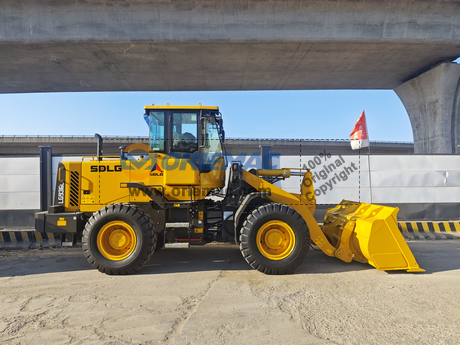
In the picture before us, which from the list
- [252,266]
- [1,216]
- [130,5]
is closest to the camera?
[252,266]

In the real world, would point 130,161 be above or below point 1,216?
above

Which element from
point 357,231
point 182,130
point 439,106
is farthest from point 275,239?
point 439,106

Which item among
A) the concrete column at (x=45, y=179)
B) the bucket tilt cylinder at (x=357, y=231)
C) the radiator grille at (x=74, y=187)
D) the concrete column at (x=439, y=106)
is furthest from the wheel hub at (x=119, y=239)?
the concrete column at (x=439, y=106)

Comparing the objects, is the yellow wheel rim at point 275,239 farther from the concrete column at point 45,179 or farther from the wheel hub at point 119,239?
the concrete column at point 45,179

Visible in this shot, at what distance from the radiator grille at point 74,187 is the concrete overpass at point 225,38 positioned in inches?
300

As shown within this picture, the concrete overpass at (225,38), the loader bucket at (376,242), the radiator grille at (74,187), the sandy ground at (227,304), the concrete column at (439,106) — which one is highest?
the concrete overpass at (225,38)

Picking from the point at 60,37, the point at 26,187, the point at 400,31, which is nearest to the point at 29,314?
the point at 26,187

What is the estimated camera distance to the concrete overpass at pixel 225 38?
1055 centimetres

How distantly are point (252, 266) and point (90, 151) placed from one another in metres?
32.7

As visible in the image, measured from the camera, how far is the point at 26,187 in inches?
317

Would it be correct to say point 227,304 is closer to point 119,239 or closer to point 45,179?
point 119,239

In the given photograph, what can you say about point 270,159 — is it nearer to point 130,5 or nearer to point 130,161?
point 130,161

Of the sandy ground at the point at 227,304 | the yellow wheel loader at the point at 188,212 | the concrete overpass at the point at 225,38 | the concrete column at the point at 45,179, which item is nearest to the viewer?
the sandy ground at the point at 227,304

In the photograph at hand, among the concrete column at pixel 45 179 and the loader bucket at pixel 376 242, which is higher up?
the concrete column at pixel 45 179
